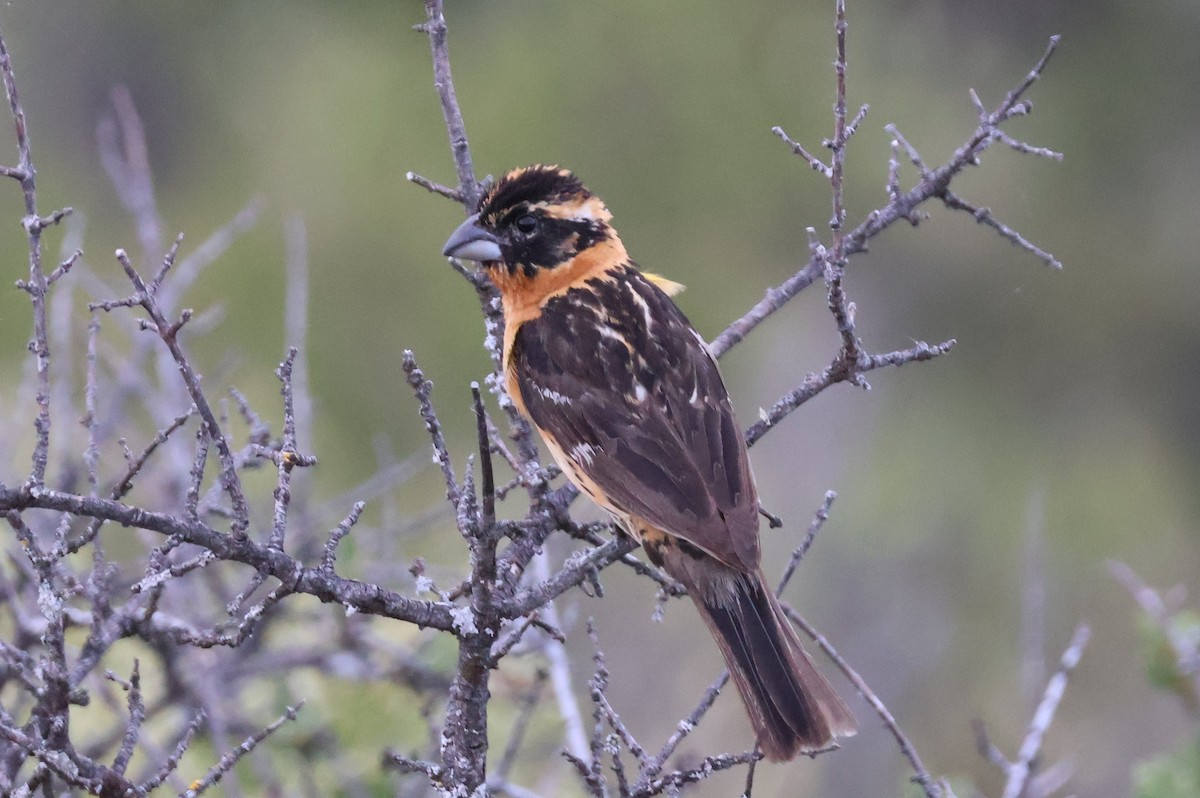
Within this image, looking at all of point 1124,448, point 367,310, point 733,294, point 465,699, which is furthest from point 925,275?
point 465,699

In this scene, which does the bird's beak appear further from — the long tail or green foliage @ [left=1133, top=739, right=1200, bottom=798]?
green foliage @ [left=1133, top=739, right=1200, bottom=798]

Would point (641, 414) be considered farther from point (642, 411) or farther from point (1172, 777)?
point (1172, 777)

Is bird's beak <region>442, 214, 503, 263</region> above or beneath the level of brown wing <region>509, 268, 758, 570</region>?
above

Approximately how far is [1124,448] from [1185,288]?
1.54m

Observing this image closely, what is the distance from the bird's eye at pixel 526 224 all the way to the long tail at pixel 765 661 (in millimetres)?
1101

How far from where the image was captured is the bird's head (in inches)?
158

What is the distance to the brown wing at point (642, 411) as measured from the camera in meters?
3.48

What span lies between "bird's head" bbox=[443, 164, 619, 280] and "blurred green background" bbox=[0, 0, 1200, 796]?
6.01 metres

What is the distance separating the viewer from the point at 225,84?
12.9m

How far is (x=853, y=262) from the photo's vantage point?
12016mm

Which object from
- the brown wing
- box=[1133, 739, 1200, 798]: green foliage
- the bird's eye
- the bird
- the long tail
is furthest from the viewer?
the bird's eye

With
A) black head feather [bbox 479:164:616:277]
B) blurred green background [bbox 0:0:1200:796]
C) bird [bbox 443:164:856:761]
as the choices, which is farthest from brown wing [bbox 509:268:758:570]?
blurred green background [bbox 0:0:1200:796]

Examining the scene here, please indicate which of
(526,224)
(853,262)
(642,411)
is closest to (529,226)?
(526,224)

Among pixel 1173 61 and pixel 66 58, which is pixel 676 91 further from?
pixel 66 58
